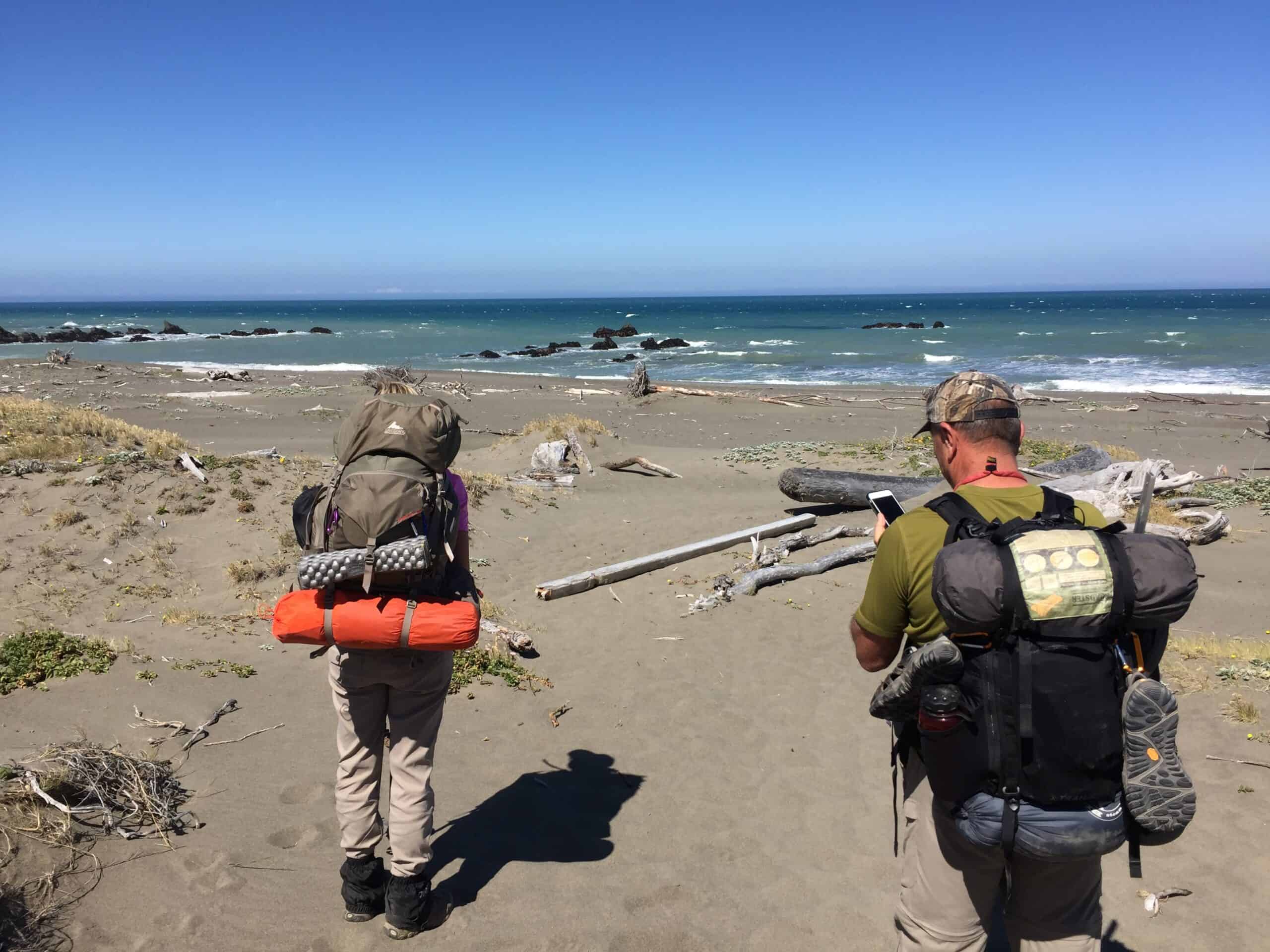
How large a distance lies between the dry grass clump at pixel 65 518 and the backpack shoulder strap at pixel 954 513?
339 inches

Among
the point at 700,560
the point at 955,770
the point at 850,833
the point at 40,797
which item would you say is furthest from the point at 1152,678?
the point at 700,560

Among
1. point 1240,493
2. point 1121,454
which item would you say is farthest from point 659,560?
point 1121,454

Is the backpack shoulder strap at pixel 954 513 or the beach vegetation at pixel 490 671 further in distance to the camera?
the beach vegetation at pixel 490 671

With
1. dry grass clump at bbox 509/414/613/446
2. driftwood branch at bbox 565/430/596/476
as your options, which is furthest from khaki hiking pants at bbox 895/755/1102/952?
dry grass clump at bbox 509/414/613/446

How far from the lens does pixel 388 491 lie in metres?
3.05

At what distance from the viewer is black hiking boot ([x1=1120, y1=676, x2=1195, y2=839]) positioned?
6.97 feet

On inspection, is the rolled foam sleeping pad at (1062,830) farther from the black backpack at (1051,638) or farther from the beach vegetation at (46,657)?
the beach vegetation at (46,657)

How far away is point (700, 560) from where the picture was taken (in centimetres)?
929

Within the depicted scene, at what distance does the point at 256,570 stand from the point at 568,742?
4.11m

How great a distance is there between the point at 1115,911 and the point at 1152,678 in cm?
219

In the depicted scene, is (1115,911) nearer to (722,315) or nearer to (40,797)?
(40,797)

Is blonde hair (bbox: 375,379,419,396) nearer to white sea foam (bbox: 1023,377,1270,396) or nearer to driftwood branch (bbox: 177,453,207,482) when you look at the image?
driftwood branch (bbox: 177,453,207,482)

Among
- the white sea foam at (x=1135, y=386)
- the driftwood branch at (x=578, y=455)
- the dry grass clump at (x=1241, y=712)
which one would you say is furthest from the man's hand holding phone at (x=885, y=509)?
the white sea foam at (x=1135, y=386)

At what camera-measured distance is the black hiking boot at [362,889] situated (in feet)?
11.2
